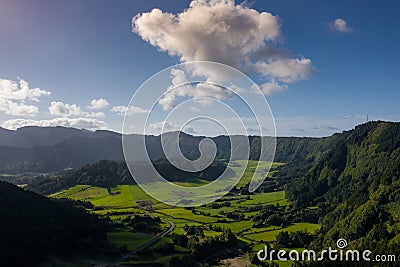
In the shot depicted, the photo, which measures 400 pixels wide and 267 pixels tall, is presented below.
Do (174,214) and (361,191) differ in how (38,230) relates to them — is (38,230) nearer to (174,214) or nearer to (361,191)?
(174,214)

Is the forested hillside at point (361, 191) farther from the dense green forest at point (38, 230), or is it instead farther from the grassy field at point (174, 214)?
the dense green forest at point (38, 230)

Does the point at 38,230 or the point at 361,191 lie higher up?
the point at 361,191

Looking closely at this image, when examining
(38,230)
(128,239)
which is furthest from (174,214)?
(38,230)

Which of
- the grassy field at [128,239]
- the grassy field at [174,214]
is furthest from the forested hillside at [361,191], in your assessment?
the grassy field at [128,239]

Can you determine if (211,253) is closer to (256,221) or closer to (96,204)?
(256,221)

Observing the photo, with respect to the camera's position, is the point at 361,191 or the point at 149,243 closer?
the point at 149,243

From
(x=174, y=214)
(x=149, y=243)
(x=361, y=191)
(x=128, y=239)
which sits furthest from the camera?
(x=361, y=191)

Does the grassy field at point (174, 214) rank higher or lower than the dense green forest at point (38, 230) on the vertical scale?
lower

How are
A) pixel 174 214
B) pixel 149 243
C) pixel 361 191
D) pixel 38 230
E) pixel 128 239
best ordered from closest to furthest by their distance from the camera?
pixel 38 230
pixel 149 243
pixel 128 239
pixel 174 214
pixel 361 191

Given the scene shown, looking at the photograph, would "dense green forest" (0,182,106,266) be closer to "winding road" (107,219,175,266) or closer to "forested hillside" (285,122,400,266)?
"winding road" (107,219,175,266)

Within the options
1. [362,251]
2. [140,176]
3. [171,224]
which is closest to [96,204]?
[171,224]

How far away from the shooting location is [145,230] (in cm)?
7350

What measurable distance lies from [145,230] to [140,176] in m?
61.1

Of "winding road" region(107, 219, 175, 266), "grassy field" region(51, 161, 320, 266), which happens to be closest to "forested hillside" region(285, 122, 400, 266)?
"grassy field" region(51, 161, 320, 266)
